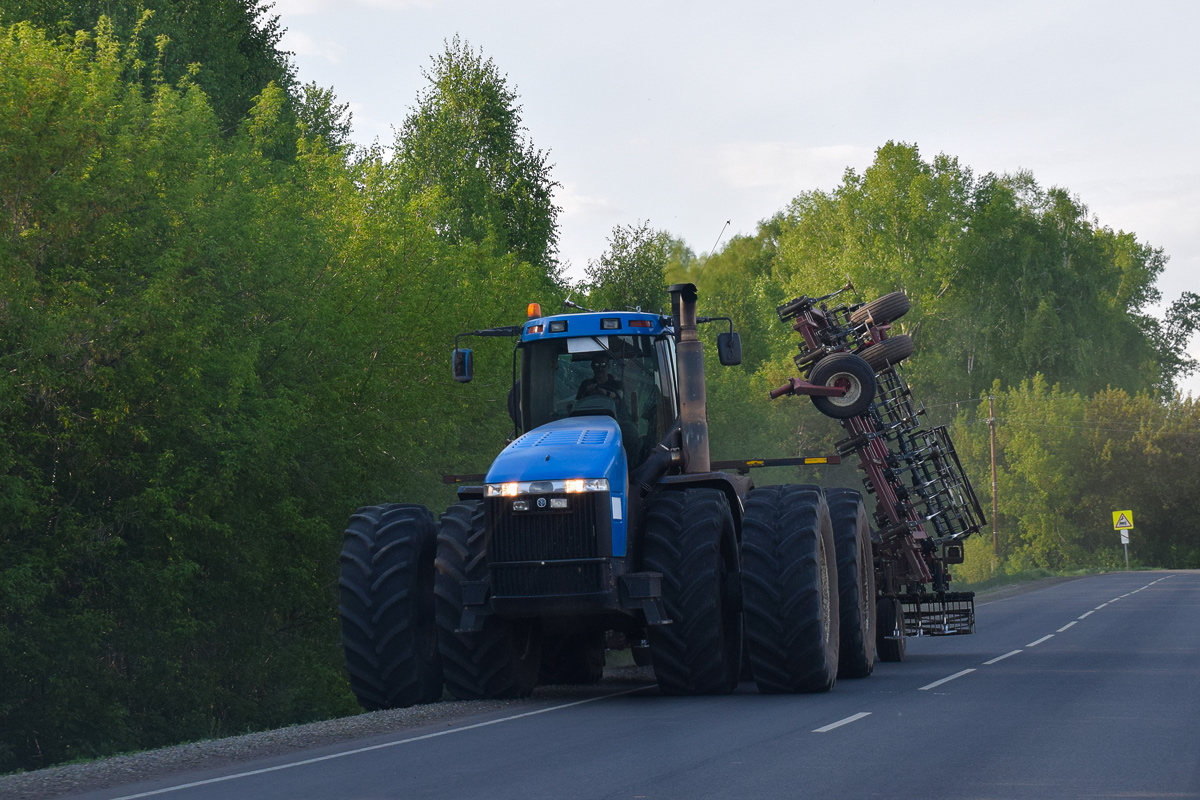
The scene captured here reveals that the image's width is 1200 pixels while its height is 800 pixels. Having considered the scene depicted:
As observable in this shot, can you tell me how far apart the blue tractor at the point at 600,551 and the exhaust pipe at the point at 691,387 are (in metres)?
0.02

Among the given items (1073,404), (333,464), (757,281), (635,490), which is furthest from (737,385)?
(635,490)

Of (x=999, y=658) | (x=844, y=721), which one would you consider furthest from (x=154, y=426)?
(x=844, y=721)

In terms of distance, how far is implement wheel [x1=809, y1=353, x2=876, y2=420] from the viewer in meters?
21.1

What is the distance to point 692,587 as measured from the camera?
14.0 m

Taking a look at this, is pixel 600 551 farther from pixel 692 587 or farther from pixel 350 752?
pixel 350 752

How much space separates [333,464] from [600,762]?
19.7m

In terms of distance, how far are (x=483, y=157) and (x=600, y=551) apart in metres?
43.9

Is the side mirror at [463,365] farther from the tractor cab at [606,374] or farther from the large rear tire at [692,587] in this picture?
the large rear tire at [692,587]

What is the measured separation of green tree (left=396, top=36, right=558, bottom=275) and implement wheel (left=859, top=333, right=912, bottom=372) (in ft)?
106

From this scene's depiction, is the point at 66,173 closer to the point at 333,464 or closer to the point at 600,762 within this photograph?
the point at 333,464

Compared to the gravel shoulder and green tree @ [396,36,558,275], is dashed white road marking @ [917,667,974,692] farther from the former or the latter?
green tree @ [396,36,558,275]

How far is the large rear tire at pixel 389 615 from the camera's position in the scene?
572 inches

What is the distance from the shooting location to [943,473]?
888 inches

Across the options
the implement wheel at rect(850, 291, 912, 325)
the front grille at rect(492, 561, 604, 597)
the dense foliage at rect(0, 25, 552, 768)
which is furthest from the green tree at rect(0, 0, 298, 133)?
the front grille at rect(492, 561, 604, 597)
